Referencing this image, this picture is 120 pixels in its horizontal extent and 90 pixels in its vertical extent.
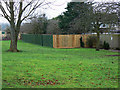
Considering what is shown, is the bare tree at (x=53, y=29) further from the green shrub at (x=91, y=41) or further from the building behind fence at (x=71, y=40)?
the green shrub at (x=91, y=41)

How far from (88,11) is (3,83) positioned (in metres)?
14.0

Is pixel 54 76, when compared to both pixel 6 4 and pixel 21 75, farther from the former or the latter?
pixel 6 4

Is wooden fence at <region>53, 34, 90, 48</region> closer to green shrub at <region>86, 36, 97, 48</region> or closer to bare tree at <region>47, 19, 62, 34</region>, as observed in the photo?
green shrub at <region>86, 36, 97, 48</region>

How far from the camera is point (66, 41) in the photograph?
92.5ft

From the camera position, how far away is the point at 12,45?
65.7 feet

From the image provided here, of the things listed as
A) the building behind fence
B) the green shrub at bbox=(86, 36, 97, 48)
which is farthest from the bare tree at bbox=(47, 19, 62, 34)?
the green shrub at bbox=(86, 36, 97, 48)

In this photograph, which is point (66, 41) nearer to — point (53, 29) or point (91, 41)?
point (91, 41)

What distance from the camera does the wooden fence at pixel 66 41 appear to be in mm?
A: 27688

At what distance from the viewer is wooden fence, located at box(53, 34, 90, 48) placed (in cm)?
2769

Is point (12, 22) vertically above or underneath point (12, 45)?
above

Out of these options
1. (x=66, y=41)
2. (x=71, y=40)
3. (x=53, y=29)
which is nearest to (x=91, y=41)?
(x=71, y=40)

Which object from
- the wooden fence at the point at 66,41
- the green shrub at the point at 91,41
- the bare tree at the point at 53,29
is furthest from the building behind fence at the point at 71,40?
the bare tree at the point at 53,29

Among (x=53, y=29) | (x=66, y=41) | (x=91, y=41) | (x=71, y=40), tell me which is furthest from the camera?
(x=53, y=29)

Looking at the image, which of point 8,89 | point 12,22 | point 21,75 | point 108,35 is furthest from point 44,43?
point 8,89
